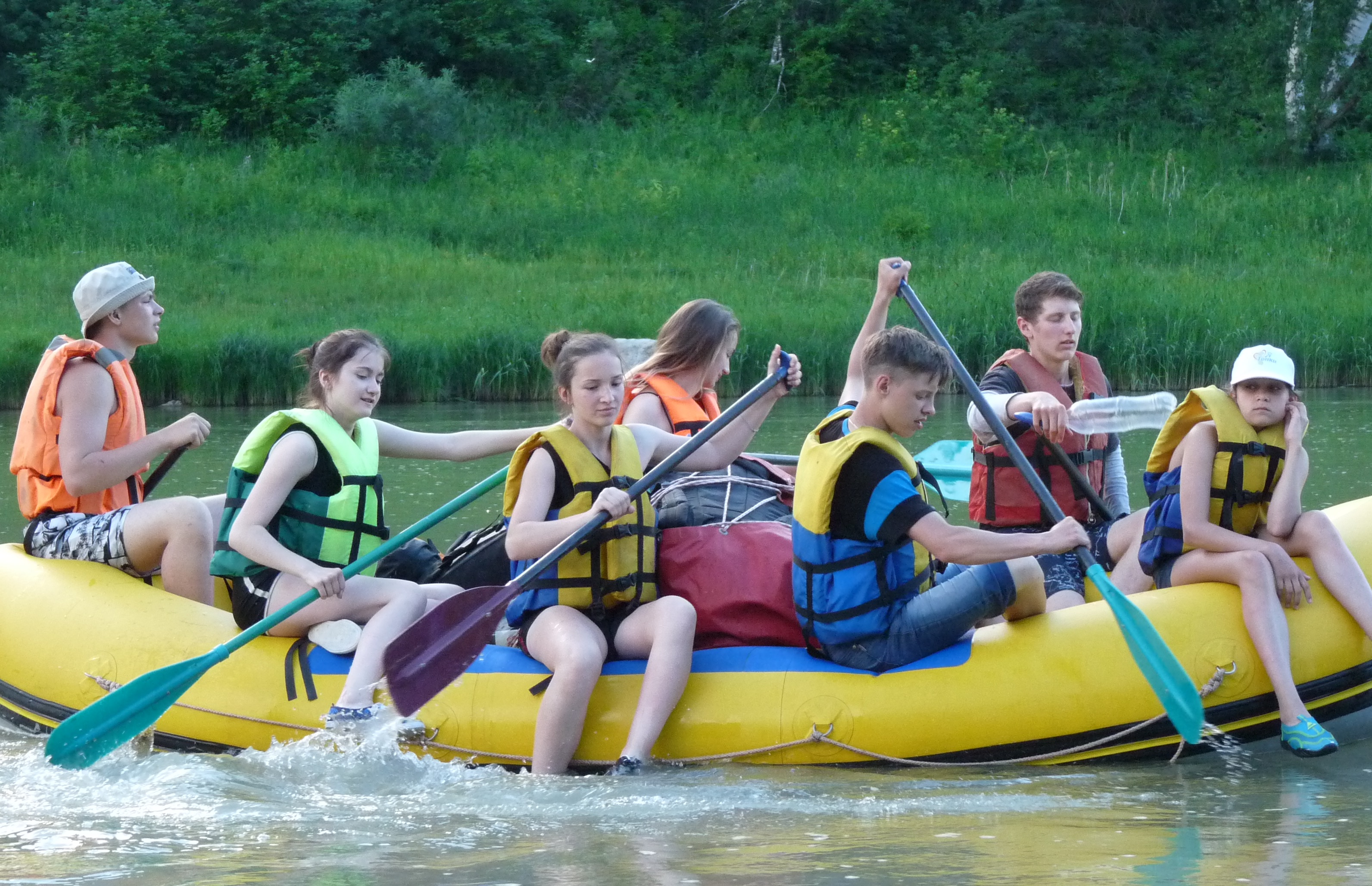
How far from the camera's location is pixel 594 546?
349cm

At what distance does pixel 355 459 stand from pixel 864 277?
33.3 feet

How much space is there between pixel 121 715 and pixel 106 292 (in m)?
1.00

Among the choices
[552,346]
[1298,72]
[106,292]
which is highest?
[1298,72]

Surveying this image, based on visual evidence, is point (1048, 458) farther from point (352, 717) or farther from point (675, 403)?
point (352, 717)

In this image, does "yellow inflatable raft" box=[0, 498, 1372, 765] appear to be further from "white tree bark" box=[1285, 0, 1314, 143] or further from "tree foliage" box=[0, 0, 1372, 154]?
"white tree bark" box=[1285, 0, 1314, 143]

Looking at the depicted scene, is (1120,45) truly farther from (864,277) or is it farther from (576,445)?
(576,445)

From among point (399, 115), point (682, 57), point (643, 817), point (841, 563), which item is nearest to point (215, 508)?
point (643, 817)

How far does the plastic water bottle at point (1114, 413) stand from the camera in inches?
154

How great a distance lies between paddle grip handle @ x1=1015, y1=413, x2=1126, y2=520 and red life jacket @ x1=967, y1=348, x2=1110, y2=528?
20mm

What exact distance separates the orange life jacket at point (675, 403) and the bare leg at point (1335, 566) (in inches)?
53.6

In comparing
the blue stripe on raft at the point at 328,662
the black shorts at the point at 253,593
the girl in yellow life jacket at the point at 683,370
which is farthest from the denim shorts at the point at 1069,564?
the black shorts at the point at 253,593

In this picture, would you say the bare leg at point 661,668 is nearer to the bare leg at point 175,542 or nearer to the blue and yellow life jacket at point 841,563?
the blue and yellow life jacket at point 841,563

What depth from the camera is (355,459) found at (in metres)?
3.70

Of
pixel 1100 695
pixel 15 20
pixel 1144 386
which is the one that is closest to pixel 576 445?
pixel 1100 695
